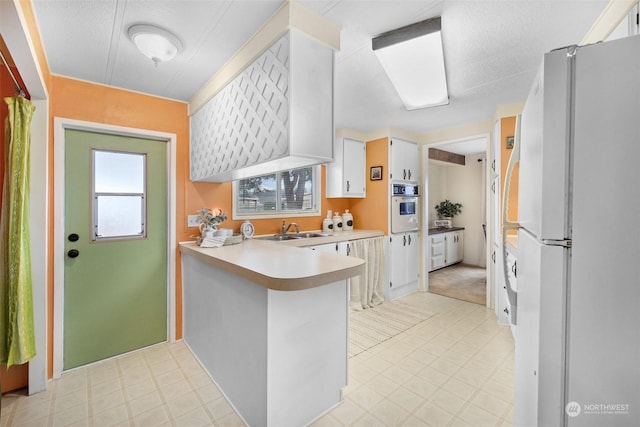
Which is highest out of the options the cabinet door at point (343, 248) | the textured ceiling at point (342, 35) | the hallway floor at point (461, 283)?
the textured ceiling at point (342, 35)

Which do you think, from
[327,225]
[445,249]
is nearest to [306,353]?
[327,225]

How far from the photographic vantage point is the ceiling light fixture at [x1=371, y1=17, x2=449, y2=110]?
1.66 meters

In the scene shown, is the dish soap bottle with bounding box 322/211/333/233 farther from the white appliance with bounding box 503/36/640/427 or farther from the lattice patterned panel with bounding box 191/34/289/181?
the white appliance with bounding box 503/36/640/427

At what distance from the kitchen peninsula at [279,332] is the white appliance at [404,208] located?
221 centimetres

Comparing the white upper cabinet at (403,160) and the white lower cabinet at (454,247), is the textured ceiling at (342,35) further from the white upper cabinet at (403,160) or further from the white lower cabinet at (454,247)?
the white lower cabinet at (454,247)

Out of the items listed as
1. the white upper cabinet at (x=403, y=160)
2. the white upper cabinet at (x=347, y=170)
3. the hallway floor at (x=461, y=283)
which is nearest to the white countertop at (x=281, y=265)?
the white upper cabinet at (x=347, y=170)

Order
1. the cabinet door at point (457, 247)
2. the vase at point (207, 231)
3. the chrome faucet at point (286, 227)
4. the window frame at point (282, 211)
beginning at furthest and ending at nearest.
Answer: the cabinet door at point (457, 247) < the chrome faucet at point (286, 227) < the window frame at point (282, 211) < the vase at point (207, 231)

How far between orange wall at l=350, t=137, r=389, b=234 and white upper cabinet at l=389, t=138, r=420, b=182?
8cm

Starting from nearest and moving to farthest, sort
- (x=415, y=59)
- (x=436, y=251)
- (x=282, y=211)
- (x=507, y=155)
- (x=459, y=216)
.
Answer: (x=415, y=59) < (x=507, y=155) < (x=282, y=211) < (x=436, y=251) < (x=459, y=216)

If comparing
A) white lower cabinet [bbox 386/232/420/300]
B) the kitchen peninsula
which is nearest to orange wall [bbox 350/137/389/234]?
white lower cabinet [bbox 386/232/420/300]

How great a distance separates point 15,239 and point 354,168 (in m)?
3.44

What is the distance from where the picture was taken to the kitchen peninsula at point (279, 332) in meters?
1.49

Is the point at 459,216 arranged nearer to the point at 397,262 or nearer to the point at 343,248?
the point at 397,262

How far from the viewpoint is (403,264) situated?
4.04 meters
